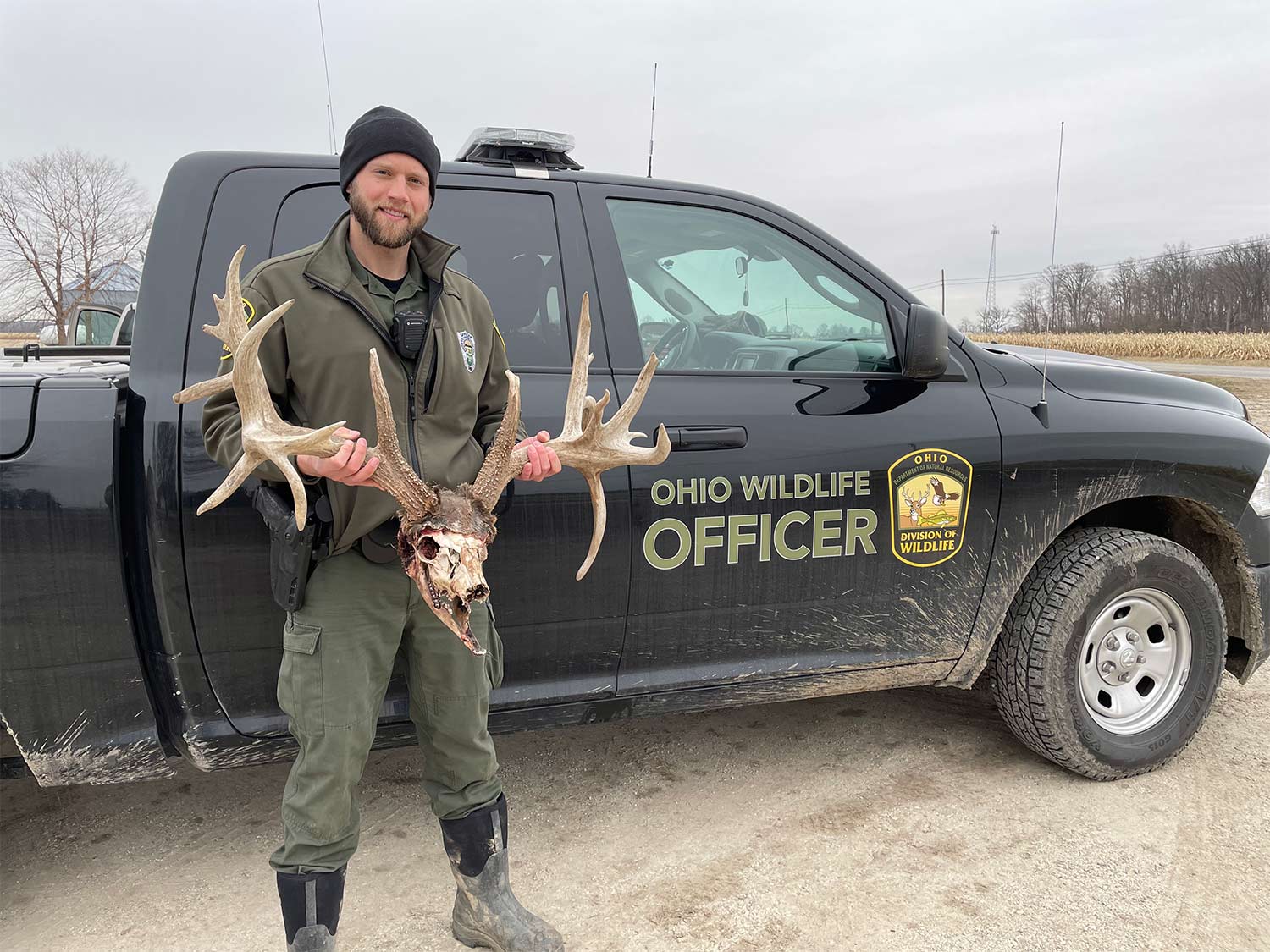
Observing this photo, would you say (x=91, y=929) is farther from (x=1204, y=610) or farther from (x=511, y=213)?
(x=1204, y=610)

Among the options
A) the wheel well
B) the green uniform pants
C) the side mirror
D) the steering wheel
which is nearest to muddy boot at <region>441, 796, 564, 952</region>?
the green uniform pants

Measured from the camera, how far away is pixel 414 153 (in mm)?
2023

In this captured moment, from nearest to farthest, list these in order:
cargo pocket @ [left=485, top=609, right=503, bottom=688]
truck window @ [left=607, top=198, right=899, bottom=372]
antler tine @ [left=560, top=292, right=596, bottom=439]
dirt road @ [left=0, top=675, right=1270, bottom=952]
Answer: antler tine @ [left=560, top=292, right=596, bottom=439] → cargo pocket @ [left=485, top=609, right=503, bottom=688] → dirt road @ [left=0, top=675, right=1270, bottom=952] → truck window @ [left=607, top=198, right=899, bottom=372]

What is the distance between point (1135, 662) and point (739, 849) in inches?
64.0

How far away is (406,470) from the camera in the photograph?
187cm

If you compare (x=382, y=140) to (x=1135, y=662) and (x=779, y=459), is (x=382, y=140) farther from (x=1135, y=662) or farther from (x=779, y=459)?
(x=1135, y=662)

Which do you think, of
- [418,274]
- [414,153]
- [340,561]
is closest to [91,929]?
[340,561]

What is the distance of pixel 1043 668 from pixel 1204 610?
691 mm

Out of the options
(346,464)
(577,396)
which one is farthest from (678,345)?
(346,464)

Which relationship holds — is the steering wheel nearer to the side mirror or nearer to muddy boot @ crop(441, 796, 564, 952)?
the side mirror

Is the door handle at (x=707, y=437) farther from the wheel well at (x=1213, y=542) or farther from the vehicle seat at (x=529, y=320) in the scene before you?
the wheel well at (x=1213, y=542)

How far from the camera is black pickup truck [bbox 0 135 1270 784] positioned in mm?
2246

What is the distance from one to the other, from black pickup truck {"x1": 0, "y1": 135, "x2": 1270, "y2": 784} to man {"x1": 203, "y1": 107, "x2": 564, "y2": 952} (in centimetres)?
40

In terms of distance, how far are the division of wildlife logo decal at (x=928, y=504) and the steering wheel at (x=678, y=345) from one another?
735 mm
